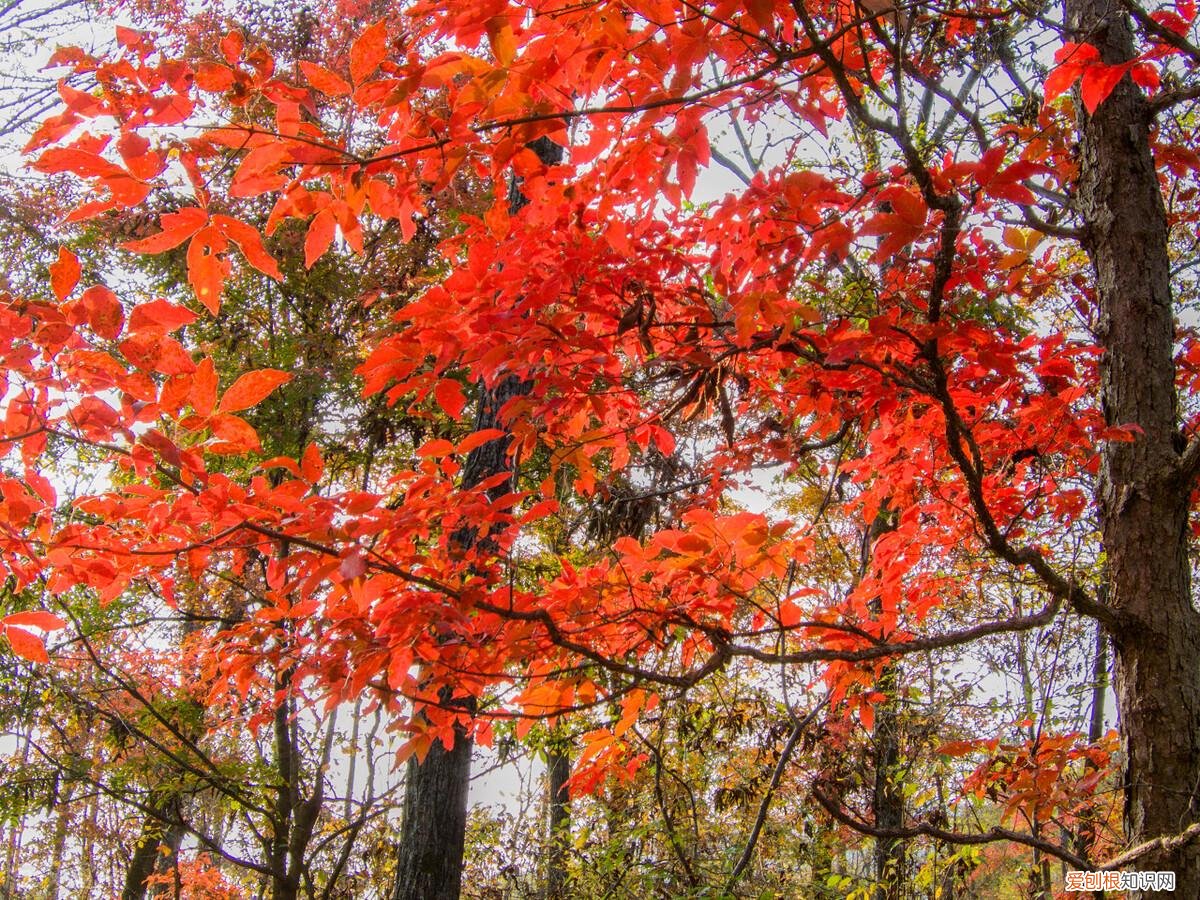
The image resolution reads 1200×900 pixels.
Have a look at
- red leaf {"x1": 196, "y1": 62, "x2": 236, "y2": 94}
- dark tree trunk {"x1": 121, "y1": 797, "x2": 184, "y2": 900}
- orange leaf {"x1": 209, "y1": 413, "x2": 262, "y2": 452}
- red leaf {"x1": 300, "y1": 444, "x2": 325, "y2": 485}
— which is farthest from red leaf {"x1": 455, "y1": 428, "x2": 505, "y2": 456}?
dark tree trunk {"x1": 121, "y1": 797, "x2": 184, "y2": 900}

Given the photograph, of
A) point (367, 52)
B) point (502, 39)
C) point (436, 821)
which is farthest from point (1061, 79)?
point (436, 821)

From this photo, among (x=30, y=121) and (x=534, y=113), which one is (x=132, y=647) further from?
(x=534, y=113)

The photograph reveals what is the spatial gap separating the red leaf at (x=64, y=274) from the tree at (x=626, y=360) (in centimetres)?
1

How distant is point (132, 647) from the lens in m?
7.09

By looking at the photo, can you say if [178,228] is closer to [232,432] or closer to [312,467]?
[232,432]

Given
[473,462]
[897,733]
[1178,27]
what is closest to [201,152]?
[473,462]

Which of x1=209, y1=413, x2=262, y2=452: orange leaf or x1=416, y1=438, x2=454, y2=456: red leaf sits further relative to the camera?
x1=416, y1=438, x2=454, y2=456: red leaf

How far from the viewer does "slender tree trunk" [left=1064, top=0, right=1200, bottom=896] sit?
1.99 m

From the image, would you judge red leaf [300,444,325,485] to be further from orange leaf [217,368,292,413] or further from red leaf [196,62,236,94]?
red leaf [196,62,236,94]

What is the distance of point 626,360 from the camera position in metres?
2.89

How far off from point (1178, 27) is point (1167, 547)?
1.76m

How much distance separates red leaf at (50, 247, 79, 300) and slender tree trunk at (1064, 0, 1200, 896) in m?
2.22

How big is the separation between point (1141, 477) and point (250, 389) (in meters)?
2.30

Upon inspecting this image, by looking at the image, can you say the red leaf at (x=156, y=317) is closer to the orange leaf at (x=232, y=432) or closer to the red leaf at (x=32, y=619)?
the orange leaf at (x=232, y=432)
